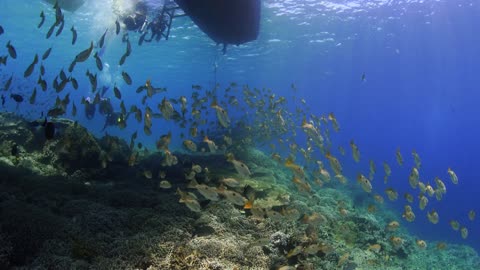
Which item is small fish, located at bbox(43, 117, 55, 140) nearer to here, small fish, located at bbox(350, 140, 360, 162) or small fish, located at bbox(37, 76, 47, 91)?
small fish, located at bbox(37, 76, 47, 91)

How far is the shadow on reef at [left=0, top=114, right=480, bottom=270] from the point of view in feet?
17.9

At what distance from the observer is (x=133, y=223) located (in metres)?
6.86

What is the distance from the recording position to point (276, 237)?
7.46 meters

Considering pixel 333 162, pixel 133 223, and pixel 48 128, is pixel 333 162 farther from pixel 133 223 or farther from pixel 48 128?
pixel 48 128

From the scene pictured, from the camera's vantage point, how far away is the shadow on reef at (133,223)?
5441 millimetres

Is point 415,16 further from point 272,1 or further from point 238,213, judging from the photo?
point 238,213

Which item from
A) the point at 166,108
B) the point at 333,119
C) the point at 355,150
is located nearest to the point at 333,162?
the point at 355,150

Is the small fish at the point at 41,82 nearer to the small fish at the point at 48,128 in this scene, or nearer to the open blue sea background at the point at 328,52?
the small fish at the point at 48,128

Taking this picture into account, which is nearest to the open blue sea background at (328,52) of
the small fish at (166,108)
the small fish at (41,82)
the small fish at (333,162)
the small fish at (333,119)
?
the small fish at (41,82)

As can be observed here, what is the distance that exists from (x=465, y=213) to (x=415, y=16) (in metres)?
36.9

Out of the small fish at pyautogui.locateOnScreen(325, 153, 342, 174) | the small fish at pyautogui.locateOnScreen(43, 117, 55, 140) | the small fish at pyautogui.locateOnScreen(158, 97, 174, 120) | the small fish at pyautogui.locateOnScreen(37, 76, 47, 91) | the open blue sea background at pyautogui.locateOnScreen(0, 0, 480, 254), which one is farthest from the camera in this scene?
the open blue sea background at pyautogui.locateOnScreen(0, 0, 480, 254)

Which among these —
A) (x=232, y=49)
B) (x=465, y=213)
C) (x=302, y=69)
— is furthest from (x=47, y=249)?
(x=465, y=213)

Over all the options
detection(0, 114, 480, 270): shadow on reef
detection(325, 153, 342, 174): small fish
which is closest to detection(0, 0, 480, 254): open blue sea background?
detection(0, 114, 480, 270): shadow on reef

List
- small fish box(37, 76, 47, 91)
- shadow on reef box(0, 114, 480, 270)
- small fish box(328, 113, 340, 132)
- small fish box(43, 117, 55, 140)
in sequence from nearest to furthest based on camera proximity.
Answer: shadow on reef box(0, 114, 480, 270)
small fish box(43, 117, 55, 140)
small fish box(37, 76, 47, 91)
small fish box(328, 113, 340, 132)
